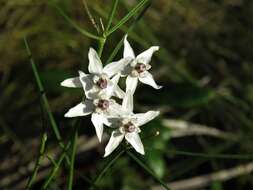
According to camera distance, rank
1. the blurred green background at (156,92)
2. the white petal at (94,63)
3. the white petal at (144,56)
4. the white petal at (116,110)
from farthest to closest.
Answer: the blurred green background at (156,92) < the white petal at (144,56) < the white petal at (116,110) < the white petal at (94,63)

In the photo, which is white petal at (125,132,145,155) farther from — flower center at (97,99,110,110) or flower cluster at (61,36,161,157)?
flower center at (97,99,110,110)

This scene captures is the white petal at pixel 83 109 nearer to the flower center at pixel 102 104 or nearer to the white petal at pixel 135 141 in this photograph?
the flower center at pixel 102 104

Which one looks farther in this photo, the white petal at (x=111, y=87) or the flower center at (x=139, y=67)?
the flower center at (x=139, y=67)

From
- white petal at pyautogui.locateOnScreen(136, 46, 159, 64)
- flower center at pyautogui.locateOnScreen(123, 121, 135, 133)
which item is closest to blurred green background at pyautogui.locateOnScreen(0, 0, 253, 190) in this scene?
white petal at pyautogui.locateOnScreen(136, 46, 159, 64)

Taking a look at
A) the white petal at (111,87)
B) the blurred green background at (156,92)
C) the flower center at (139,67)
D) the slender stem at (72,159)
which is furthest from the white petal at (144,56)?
the blurred green background at (156,92)

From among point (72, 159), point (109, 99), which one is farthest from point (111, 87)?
point (72, 159)

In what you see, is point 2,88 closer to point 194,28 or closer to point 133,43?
point 133,43

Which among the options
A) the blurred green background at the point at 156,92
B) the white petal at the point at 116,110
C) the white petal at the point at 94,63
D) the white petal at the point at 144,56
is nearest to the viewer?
the white petal at the point at 94,63

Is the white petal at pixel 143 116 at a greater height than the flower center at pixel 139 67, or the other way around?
the flower center at pixel 139 67

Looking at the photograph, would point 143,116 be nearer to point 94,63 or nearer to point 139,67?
point 139,67
